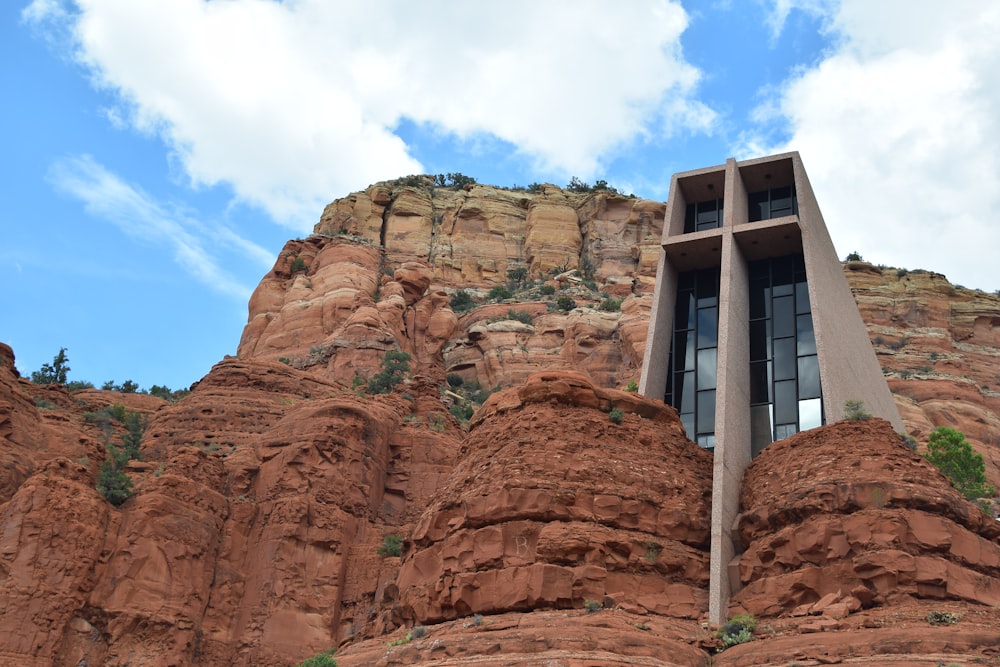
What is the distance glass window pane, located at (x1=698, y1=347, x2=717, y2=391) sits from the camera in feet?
134

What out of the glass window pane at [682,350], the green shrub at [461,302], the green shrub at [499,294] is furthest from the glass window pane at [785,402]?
the green shrub at [499,294]

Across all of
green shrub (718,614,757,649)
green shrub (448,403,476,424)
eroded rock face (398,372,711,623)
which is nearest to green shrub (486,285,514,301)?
green shrub (448,403,476,424)

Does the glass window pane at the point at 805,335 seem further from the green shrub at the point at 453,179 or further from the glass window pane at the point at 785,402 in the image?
the green shrub at the point at 453,179

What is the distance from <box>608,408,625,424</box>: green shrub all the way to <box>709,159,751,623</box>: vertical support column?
2.68m

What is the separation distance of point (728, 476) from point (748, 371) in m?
7.28

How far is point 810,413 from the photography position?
38.2 meters

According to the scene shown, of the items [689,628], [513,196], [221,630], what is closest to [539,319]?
[513,196]

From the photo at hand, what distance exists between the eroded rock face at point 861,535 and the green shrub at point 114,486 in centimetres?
1958

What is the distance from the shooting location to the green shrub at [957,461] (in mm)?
43375

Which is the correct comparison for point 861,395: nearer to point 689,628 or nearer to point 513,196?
point 689,628

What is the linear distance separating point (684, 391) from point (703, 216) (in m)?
7.28

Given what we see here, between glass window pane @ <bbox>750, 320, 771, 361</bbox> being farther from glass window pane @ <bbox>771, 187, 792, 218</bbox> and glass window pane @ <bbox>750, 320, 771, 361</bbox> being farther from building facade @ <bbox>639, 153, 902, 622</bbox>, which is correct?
glass window pane @ <bbox>771, 187, 792, 218</bbox>

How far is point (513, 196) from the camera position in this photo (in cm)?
9175

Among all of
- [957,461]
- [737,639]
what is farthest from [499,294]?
[737,639]
